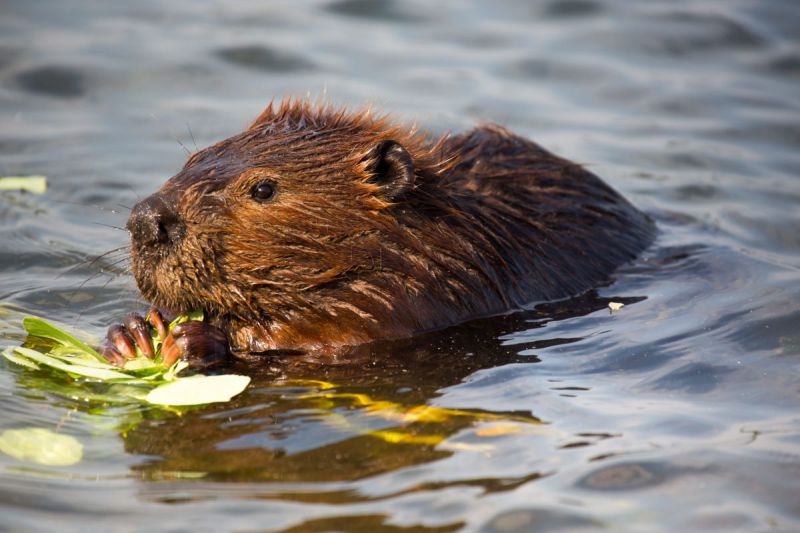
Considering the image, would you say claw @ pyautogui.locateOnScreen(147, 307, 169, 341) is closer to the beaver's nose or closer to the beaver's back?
the beaver's nose

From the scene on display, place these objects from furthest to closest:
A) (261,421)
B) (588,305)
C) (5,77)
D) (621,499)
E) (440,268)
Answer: (5,77)
(588,305)
(440,268)
(261,421)
(621,499)

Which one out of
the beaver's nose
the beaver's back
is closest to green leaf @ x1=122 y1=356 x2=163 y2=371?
the beaver's nose

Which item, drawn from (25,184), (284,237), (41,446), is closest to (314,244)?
(284,237)

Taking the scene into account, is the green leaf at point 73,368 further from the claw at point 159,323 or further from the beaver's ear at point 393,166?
the beaver's ear at point 393,166

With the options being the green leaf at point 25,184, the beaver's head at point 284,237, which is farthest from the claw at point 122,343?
the green leaf at point 25,184

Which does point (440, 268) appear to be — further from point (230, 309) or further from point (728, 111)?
point (728, 111)

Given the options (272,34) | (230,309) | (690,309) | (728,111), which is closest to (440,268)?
(230,309)

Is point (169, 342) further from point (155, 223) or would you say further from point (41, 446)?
point (41, 446)
